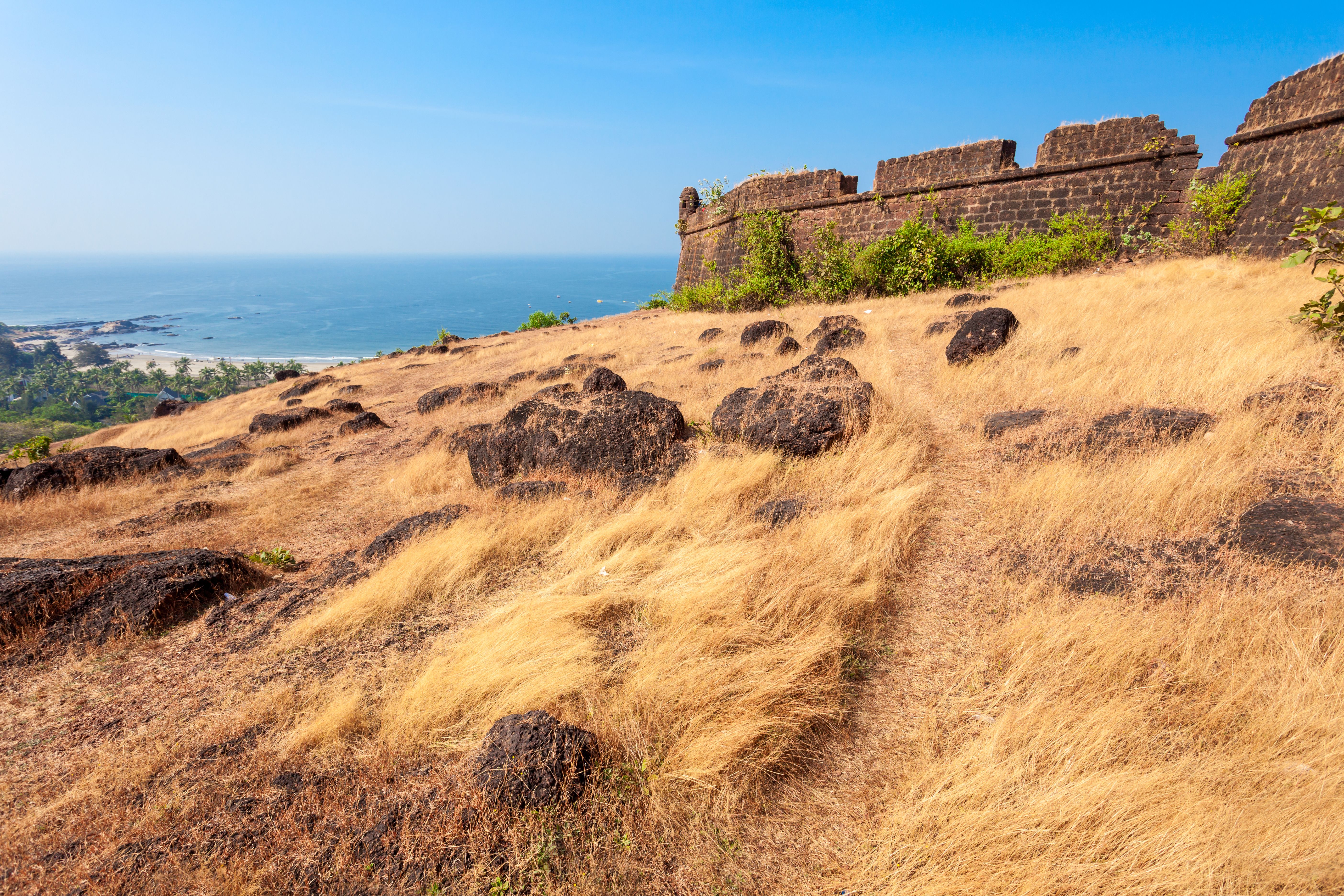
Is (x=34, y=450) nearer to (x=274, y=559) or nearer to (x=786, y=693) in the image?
(x=274, y=559)

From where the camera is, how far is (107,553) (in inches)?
224

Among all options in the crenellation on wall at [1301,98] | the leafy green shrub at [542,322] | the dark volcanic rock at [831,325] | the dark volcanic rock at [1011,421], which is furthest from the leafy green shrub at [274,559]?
the leafy green shrub at [542,322]

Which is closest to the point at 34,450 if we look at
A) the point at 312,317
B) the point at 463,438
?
the point at 463,438

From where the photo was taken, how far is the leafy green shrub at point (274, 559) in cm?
501

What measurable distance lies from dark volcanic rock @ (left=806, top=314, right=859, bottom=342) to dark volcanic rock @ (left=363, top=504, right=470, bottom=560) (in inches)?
294

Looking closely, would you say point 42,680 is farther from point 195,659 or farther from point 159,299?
point 159,299

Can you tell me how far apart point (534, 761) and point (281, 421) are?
11.3 m

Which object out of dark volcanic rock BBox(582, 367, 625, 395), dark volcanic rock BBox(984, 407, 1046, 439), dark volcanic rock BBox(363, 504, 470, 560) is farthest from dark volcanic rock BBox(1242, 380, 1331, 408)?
dark volcanic rock BBox(363, 504, 470, 560)

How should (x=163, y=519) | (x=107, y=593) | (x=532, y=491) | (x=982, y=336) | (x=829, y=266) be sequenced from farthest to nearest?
1. (x=829, y=266)
2. (x=982, y=336)
3. (x=163, y=519)
4. (x=532, y=491)
5. (x=107, y=593)

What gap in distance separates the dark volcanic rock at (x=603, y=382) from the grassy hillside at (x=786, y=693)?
3166 mm

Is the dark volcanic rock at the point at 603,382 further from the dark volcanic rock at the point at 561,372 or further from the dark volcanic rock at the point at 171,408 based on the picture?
the dark volcanic rock at the point at 171,408

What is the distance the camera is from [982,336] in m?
8.12

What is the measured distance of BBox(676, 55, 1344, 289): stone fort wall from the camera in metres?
10.5

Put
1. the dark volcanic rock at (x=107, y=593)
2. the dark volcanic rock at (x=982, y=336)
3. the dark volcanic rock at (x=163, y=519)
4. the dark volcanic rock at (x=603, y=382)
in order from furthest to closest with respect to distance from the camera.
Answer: the dark volcanic rock at (x=603, y=382) < the dark volcanic rock at (x=982, y=336) < the dark volcanic rock at (x=163, y=519) < the dark volcanic rock at (x=107, y=593)
